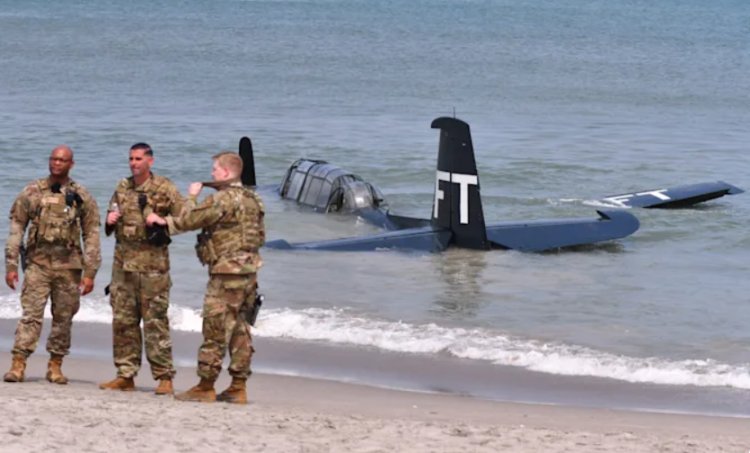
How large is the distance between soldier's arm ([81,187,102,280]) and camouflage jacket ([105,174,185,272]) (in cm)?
28

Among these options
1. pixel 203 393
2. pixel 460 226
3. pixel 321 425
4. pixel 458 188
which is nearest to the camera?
pixel 321 425

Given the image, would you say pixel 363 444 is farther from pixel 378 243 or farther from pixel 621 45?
pixel 621 45

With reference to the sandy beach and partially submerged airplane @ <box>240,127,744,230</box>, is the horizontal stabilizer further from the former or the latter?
the sandy beach

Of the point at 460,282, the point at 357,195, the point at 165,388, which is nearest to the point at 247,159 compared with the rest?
the point at 357,195

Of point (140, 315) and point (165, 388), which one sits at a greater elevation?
point (140, 315)

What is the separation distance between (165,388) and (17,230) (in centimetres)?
161

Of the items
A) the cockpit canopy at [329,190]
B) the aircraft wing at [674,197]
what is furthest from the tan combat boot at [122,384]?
the aircraft wing at [674,197]

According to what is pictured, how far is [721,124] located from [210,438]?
3775cm

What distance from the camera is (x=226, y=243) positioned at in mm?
9688

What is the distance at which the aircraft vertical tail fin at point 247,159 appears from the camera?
85.8ft

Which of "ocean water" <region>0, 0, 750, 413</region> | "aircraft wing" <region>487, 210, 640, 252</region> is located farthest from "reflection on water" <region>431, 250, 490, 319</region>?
"aircraft wing" <region>487, 210, 640, 252</region>

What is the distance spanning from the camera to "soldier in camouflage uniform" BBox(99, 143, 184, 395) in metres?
9.91

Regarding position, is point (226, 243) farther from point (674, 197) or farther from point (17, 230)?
point (674, 197)

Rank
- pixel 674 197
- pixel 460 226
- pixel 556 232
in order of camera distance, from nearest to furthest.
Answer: pixel 460 226
pixel 556 232
pixel 674 197
